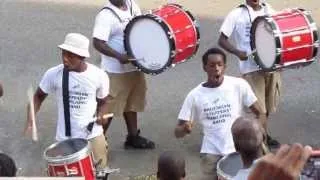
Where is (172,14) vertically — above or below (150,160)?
above

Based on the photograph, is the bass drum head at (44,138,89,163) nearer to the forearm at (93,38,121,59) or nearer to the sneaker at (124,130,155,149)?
the forearm at (93,38,121,59)

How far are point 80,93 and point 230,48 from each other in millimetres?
1637

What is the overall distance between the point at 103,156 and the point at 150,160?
A: 3.68ft

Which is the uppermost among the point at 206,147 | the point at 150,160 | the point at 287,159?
the point at 287,159

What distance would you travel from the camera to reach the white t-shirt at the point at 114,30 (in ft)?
23.8

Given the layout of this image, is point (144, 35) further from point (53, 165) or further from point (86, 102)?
point (53, 165)

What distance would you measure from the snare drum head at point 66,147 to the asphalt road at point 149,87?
139 cm

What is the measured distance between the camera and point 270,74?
7.52m

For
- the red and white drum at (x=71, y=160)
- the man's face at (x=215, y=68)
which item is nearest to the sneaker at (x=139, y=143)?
the man's face at (x=215, y=68)

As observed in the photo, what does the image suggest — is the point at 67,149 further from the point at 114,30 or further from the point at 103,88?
the point at 114,30

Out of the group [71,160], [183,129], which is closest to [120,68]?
[183,129]

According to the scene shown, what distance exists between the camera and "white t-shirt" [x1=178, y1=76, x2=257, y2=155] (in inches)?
241

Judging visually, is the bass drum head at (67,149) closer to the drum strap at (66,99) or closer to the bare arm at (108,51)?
the drum strap at (66,99)

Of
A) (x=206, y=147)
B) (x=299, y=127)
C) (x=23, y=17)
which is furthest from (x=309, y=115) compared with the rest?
(x=23, y=17)
